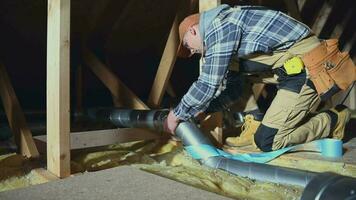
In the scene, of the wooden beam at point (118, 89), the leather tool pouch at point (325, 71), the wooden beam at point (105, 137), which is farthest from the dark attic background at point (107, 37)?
the leather tool pouch at point (325, 71)

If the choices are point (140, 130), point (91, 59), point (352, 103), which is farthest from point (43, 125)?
point (352, 103)

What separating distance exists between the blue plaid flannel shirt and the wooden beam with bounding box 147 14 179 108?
0.52 meters

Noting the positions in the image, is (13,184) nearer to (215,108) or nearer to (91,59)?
(215,108)

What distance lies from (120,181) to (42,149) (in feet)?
2.85

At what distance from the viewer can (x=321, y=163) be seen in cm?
180

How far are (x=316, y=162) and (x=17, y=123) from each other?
1.57 metres

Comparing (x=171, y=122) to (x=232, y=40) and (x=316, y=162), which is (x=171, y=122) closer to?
(x=232, y=40)

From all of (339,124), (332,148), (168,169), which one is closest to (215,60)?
(168,169)

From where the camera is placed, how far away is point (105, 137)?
191 centimetres

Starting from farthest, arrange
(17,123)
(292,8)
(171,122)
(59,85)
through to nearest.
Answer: (292,8), (17,123), (171,122), (59,85)

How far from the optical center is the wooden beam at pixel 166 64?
7.51ft

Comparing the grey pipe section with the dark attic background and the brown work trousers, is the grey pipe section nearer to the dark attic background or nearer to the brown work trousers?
the brown work trousers

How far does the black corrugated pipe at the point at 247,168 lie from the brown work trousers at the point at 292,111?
39 cm

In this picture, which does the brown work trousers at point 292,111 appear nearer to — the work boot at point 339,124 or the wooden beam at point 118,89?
the work boot at point 339,124
